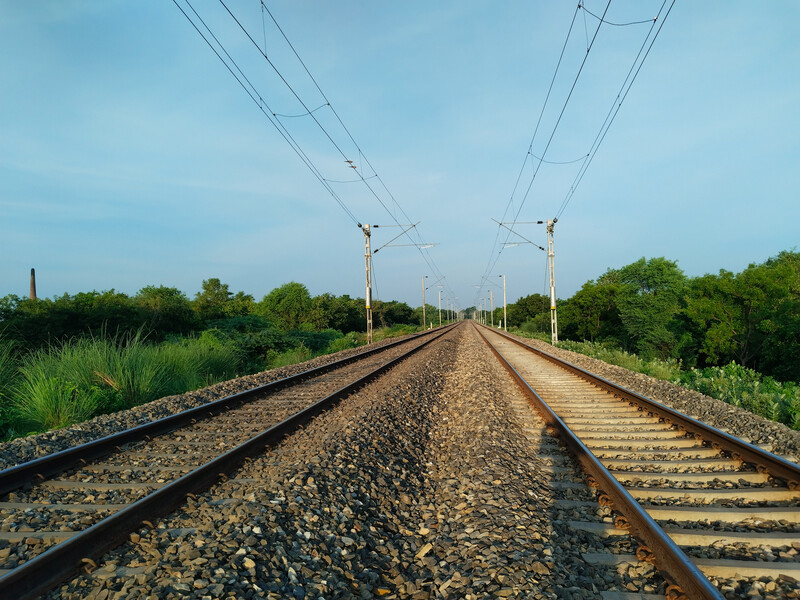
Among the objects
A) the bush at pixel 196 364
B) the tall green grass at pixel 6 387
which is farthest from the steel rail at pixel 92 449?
the bush at pixel 196 364

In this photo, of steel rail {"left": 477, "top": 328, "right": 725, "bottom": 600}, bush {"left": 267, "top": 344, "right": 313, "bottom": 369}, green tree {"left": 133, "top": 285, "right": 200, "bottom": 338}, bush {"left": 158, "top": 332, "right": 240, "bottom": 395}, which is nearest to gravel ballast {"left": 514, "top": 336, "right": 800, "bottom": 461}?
steel rail {"left": 477, "top": 328, "right": 725, "bottom": 600}

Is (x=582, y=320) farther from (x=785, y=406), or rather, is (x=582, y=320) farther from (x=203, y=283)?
(x=785, y=406)

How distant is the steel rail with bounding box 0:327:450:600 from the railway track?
3387mm

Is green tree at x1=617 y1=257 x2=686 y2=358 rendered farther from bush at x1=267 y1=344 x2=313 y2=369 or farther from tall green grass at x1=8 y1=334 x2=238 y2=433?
tall green grass at x1=8 y1=334 x2=238 y2=433

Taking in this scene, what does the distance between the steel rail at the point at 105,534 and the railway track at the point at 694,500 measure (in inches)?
133

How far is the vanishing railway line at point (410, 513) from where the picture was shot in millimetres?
3002

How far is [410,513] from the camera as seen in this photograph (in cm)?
446

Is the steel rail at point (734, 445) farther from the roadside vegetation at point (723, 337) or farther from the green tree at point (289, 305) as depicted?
the green tree at point (289, 305)

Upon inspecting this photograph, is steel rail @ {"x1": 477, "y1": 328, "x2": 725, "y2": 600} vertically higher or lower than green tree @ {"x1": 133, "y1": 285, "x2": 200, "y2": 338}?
lower

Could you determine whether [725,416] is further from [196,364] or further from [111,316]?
[111,316]

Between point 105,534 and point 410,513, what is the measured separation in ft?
8.19

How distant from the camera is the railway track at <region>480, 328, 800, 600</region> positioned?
9.82 feet

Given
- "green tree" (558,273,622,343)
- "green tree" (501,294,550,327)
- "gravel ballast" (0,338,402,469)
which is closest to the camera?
"gravel ballast" (0,338,402,469)

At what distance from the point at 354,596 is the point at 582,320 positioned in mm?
69303
